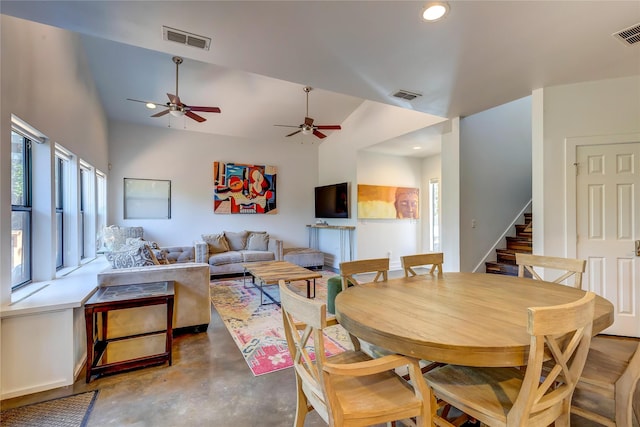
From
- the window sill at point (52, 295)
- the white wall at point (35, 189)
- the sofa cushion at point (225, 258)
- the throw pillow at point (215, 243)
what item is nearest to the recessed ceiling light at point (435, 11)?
the white wall at point (35, 189)

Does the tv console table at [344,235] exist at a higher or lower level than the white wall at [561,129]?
lower

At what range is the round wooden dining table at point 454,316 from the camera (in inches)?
40.9

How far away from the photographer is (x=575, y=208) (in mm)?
2971

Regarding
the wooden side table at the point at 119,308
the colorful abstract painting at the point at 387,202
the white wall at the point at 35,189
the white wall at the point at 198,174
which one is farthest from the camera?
the colorful abstract painting at the point at 387,202

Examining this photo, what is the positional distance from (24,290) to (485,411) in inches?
127

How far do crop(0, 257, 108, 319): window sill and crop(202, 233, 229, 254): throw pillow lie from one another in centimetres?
289

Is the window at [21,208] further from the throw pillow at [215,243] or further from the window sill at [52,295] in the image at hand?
the throw pillow at [215,243]

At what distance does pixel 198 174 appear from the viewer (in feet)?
20.3

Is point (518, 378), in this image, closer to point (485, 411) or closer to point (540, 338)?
point (485, 411)

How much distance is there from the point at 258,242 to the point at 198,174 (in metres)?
1.96

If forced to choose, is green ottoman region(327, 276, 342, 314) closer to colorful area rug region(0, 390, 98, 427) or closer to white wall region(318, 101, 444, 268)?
colorful area rug region(0, 390, 98, 427)

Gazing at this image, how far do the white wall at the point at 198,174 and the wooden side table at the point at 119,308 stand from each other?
3.54 meters

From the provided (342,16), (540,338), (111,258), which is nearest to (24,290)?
(111,258)

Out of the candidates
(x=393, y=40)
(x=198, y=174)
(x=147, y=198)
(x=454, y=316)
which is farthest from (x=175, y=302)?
(x=198, y=174)
